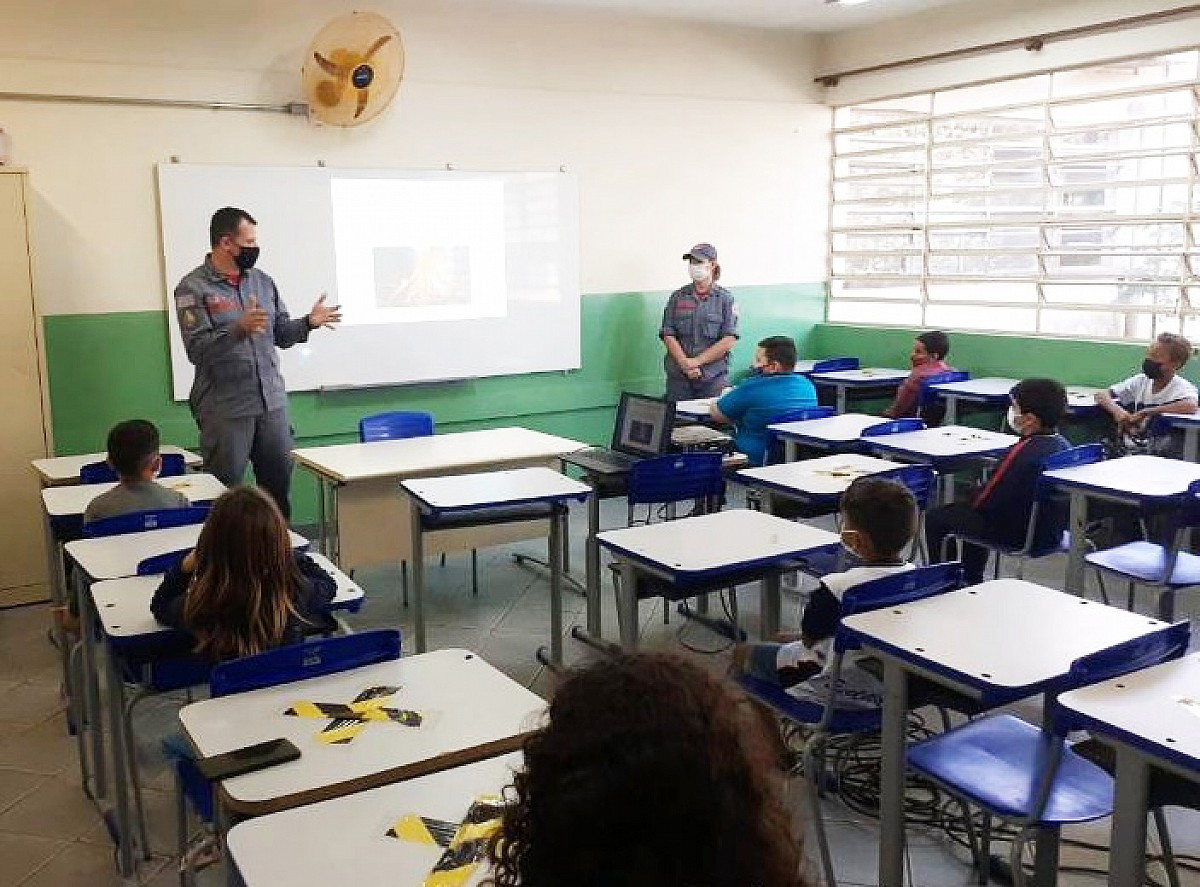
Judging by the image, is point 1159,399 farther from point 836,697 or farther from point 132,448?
point 132,448

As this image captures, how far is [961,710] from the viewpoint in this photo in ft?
8.24

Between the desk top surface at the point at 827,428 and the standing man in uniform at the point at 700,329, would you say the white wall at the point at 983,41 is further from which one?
the desk top surface at the point at 827,428

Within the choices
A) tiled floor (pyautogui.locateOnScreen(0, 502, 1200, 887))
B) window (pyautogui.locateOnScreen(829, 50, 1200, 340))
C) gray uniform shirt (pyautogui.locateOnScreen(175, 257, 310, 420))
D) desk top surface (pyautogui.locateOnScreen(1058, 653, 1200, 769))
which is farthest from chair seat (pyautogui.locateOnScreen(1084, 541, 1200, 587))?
gray uniform shirt (pyautogui.locateOnScreen(175, 257, 310, 420))

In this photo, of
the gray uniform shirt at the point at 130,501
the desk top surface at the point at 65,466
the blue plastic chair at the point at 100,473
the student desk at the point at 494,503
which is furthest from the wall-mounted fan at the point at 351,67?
the gray uniform shirt at the point at 130,501

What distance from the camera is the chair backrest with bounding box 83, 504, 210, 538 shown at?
3.38 metres

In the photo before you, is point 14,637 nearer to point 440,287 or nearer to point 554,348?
point 440,287

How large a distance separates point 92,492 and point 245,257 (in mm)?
1279

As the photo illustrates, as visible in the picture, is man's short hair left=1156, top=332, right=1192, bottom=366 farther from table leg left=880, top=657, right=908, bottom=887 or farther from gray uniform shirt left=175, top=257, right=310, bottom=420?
gray uniform shirt left=175, top=257, right=310, bottom=420

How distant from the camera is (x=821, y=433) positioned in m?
5.12

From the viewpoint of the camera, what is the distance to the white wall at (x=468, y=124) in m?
5.43

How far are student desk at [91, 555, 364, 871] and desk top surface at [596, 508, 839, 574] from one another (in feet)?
2.91

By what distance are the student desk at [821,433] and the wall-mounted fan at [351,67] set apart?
285 cm

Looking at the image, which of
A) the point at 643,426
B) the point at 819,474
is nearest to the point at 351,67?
the point at 643,426

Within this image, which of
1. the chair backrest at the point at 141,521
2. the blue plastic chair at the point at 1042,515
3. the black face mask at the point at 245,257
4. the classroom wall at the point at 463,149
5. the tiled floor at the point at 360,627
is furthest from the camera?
the classroom wall at the point at 463,149
